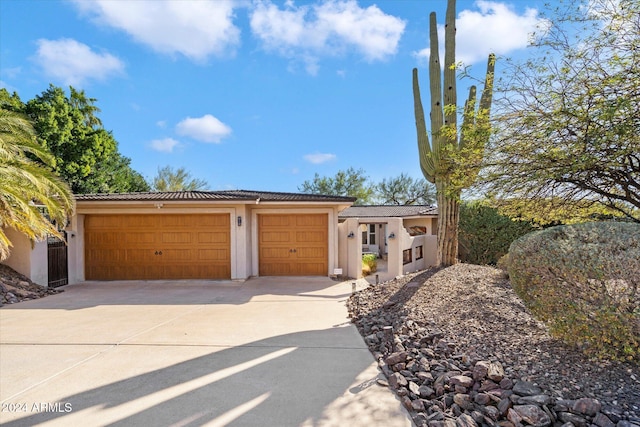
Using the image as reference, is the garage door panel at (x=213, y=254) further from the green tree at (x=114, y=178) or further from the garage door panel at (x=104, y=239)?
the green tree at (x=114, y=178)

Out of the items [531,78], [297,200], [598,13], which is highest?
[598,13]

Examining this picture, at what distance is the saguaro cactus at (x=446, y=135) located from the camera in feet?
21.7

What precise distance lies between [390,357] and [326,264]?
A: 7602 mm

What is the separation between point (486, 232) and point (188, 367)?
39.7 ft

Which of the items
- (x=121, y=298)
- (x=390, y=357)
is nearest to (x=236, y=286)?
(x=121, y=298)

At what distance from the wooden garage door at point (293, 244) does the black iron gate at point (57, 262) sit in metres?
6.22

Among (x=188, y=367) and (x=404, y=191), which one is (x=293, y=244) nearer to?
(x=188, y=367)

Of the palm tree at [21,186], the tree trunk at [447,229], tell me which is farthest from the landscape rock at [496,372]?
the palm tree at [21,186]

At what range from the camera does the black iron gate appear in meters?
9.96

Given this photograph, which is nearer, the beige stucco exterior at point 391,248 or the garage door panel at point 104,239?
the beige stucco exterior at point 391,248

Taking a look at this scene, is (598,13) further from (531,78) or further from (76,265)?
(76,265)

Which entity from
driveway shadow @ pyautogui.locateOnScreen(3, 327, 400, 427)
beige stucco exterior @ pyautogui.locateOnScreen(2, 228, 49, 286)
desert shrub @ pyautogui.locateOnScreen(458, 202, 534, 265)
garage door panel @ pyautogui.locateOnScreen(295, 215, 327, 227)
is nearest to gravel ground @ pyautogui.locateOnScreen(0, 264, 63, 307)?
beige stucco exterior @ pyautogui.locateOnScreen(2, 228, 49, 286)

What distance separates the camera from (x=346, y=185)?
108 ft

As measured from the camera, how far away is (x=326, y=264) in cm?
1161
